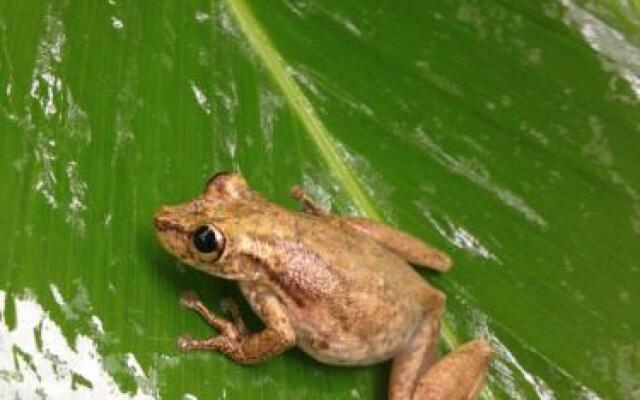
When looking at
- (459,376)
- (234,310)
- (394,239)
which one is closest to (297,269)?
(234,310)

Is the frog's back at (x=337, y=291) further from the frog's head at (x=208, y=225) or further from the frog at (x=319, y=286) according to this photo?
the frog's head at (x=208, y=225)

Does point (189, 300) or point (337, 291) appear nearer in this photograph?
point (189, 300)

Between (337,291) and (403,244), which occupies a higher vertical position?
(403,244)

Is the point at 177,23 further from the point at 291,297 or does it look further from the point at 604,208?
the point at 604,208

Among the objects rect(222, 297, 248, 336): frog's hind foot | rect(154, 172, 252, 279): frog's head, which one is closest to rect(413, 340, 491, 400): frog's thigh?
rect(222, 297, 248, 336): frog's hind foot

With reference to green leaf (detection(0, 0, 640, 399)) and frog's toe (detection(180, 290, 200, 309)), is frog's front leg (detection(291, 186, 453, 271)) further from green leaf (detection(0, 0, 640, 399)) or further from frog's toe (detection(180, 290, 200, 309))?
frog's toe (detection(180, 290, 200, 309))

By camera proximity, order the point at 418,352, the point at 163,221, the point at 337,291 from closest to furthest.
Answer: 1. the point at 163,221
2. the point at 337,291
3. the point at 418,352

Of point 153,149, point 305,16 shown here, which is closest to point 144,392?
point 153,149

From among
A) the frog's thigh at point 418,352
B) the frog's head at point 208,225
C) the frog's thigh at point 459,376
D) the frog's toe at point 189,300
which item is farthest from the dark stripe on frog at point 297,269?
the frog's thigh at point 459,376

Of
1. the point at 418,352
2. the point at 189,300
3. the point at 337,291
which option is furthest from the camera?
the point at 418,352

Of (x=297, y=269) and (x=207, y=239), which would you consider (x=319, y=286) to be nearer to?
(x=297, y=269)
